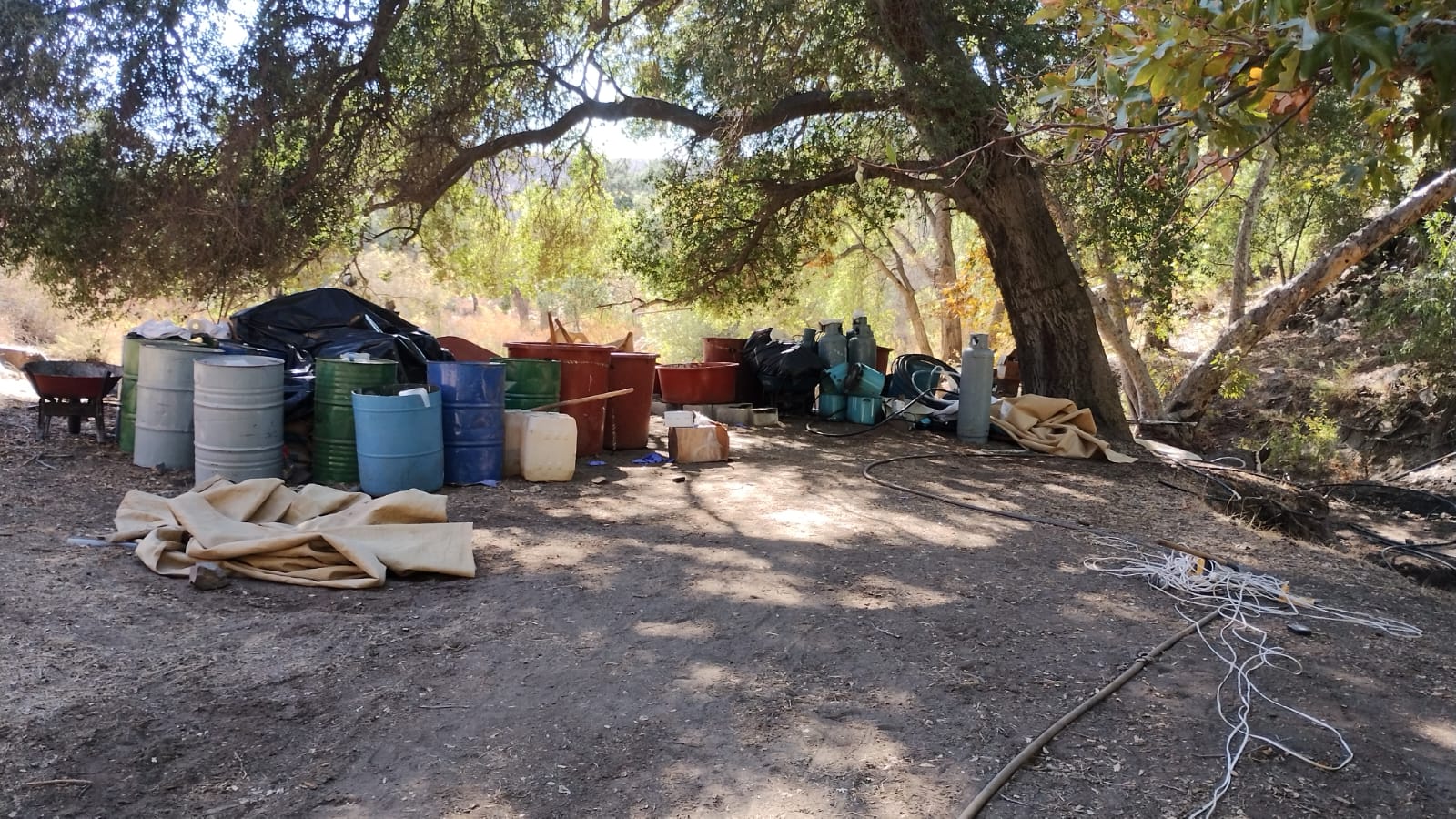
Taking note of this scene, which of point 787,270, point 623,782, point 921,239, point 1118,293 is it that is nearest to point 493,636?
point 623,782

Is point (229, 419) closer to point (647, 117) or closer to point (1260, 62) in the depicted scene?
point (1260, 62)

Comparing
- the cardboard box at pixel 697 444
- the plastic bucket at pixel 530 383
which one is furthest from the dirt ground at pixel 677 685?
the cardboard box at pixel 697 444

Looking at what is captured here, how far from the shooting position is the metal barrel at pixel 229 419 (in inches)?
244

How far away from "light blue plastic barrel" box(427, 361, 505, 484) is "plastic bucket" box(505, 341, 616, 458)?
1.14 m

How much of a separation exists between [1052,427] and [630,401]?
4.38 m

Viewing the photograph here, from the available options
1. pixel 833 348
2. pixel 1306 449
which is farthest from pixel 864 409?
pixel 1306 449

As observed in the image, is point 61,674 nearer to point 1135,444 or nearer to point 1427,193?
point 1135,444

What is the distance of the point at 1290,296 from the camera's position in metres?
11.5

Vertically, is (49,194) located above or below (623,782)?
above

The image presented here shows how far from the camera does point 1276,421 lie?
15328 mm

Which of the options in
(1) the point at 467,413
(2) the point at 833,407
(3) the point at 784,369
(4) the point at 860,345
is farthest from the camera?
(4) the point at 860,345

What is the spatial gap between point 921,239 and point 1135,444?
20.1m

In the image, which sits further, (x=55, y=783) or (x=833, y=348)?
(x=833, y=348)

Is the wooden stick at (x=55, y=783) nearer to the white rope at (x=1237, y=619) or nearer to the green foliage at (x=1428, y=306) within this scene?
the white rope at (x=1237, y=619)
